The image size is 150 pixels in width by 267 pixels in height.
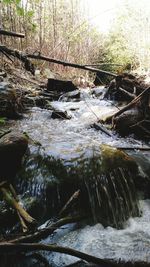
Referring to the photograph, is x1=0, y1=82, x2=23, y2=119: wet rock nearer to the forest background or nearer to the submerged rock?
the submerged rock

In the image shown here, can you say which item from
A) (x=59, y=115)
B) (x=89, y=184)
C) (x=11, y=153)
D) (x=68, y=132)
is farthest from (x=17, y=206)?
(x=59, y=115)

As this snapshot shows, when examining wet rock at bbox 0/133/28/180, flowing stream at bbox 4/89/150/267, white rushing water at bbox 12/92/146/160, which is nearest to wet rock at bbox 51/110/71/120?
white rushing water at bbox 12/92/146/160

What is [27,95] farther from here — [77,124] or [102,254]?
[102,254]

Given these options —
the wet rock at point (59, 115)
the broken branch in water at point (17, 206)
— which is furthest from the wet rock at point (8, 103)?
the broken branch in water at point (17, 206)

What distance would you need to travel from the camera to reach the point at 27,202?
9.53 feet

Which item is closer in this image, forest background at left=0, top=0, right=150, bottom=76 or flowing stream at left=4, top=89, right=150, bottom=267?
flowing stream at left=4, top=89, right=150, bottom=267

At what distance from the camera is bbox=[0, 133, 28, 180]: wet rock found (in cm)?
308

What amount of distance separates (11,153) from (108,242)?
1.37 metres

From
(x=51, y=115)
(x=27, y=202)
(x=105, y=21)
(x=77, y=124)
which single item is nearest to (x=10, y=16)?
(x=51, y=115)

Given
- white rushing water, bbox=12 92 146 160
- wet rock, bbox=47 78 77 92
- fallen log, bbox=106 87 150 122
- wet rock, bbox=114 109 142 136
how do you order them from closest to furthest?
1. white rushing water, bbox=12 92 146 160
2. fallen log, bbox=106 87 150 122
3. wet rock, bbox=114 109 142 136
4. wet rock, bbox=47 78 77 92

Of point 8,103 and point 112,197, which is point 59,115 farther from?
point 112,197

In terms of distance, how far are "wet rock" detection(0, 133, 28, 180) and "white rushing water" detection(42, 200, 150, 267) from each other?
859mm

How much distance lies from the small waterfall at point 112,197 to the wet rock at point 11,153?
0.81m

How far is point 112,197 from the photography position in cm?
319
